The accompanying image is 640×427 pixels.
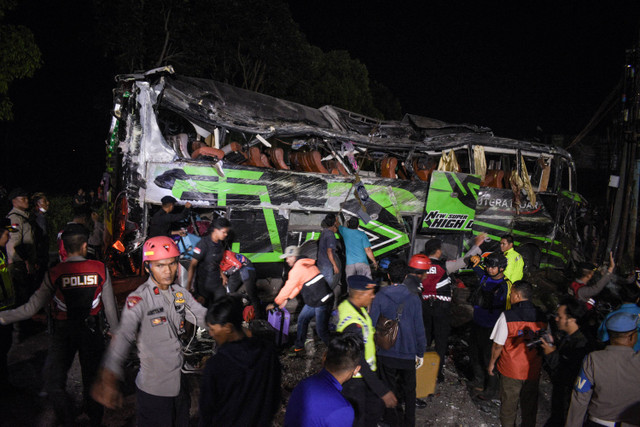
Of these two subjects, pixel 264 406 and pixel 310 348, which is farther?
pixel 310 348

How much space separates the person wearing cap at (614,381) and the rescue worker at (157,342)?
2987mm

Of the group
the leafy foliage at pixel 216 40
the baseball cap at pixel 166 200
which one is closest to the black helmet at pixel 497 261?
the baseball cap at pixel 166 200

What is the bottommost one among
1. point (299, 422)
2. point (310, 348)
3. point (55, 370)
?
point (310, 348)

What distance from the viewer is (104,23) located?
1417cm

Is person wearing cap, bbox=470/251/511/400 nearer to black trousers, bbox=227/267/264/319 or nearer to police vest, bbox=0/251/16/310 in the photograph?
black trousers, bbox=227/267/264/319

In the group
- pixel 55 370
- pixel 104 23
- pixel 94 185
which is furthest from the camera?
pixel 94 185

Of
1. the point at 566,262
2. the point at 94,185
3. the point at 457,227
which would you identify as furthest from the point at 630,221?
the point at 94,185

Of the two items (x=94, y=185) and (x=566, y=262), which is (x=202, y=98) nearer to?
(x=566, y=262)

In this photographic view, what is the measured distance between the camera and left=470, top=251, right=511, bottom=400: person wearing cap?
4703mm

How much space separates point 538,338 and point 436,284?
1563 mm

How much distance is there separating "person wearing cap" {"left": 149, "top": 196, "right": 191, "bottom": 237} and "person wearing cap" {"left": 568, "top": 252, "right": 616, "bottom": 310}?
6.11 metres

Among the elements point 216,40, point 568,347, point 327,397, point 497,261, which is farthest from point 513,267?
point 216,40

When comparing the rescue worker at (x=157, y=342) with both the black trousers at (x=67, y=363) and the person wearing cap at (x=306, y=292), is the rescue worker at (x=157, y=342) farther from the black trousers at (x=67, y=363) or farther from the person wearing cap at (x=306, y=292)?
the person wearing cap at (x=306, y=292)

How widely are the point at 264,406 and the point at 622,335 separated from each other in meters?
2.65
